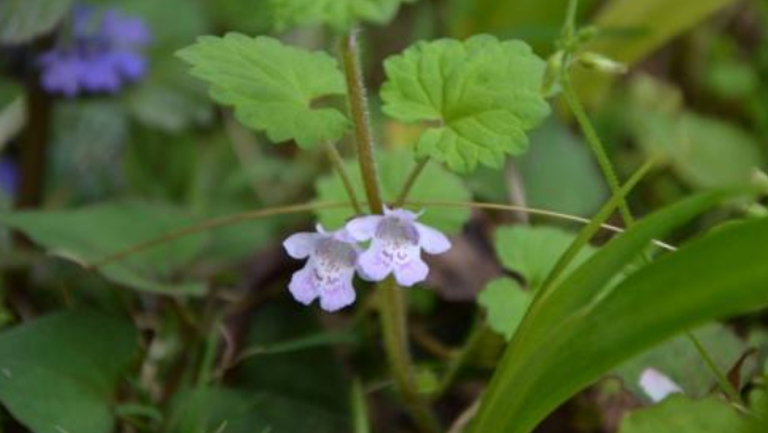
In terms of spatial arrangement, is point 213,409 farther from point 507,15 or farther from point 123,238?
point 507,15

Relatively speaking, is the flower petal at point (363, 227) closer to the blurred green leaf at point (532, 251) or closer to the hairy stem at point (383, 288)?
the hairy stem at point (383, 288)

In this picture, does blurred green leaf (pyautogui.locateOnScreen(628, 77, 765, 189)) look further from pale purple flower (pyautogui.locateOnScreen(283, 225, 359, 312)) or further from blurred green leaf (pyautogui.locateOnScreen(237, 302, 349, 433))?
pale purple flower (pyautogui.locateOnScreen(283, 225, 359, 312))

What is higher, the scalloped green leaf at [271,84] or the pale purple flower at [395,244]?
the scalloped green leaf at [271,84]

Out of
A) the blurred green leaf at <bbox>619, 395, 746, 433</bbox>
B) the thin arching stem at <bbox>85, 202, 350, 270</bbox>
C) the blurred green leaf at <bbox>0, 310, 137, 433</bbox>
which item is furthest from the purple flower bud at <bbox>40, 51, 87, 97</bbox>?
the blurred green leaf at <bbox>619, 395, 746, 433</bbox>

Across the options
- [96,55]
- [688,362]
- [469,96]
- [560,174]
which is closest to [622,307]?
[469,96]

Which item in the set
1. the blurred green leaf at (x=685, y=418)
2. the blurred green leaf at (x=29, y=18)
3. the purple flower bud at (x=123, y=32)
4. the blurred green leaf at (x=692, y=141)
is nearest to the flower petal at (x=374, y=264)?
the blurred green leaf at (x=685, y=418)

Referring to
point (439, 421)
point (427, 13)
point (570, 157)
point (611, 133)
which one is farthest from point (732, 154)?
point (439, 421)

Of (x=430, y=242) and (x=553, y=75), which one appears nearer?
(x=430, y=242)
